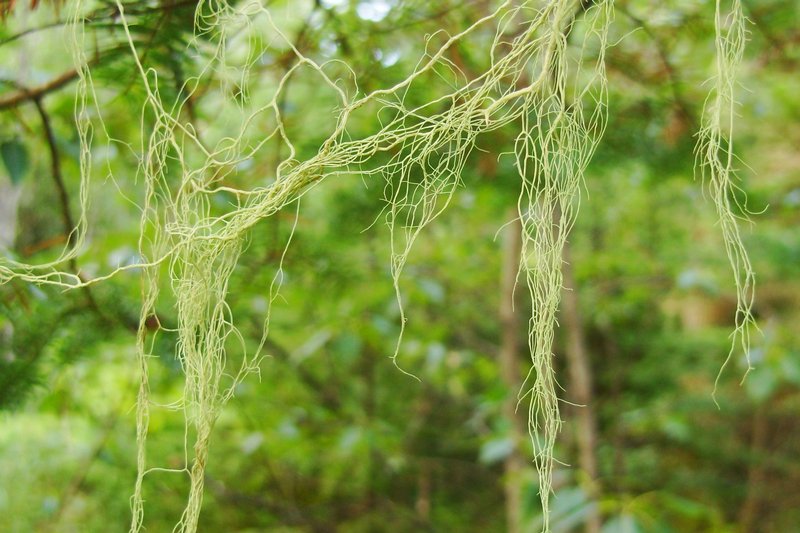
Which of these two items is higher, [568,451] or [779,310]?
[568,451]

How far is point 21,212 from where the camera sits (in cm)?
157

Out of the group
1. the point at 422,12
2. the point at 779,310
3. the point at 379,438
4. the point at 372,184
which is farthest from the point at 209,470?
the point at 779,310

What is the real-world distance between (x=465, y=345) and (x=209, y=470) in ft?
2.26

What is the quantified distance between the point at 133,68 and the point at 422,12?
27cm

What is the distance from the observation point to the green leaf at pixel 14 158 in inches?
26.6

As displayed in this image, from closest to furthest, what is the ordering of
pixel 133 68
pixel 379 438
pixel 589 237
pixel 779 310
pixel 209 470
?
pixel 133 68 < pixel 379 438 < pixel 209 470 < pixel 589 237 < pixel 779 310

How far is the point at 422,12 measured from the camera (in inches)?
26.2

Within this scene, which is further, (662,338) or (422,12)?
(662,338)

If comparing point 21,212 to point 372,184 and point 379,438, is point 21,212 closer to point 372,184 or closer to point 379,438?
point 379,438

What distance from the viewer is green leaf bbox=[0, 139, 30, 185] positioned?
68cm

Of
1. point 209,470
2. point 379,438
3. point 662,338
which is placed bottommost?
point 662,338

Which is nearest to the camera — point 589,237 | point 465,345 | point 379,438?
point 379,438

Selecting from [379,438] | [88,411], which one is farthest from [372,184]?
[88,411]

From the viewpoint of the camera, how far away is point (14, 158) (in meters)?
0.68
